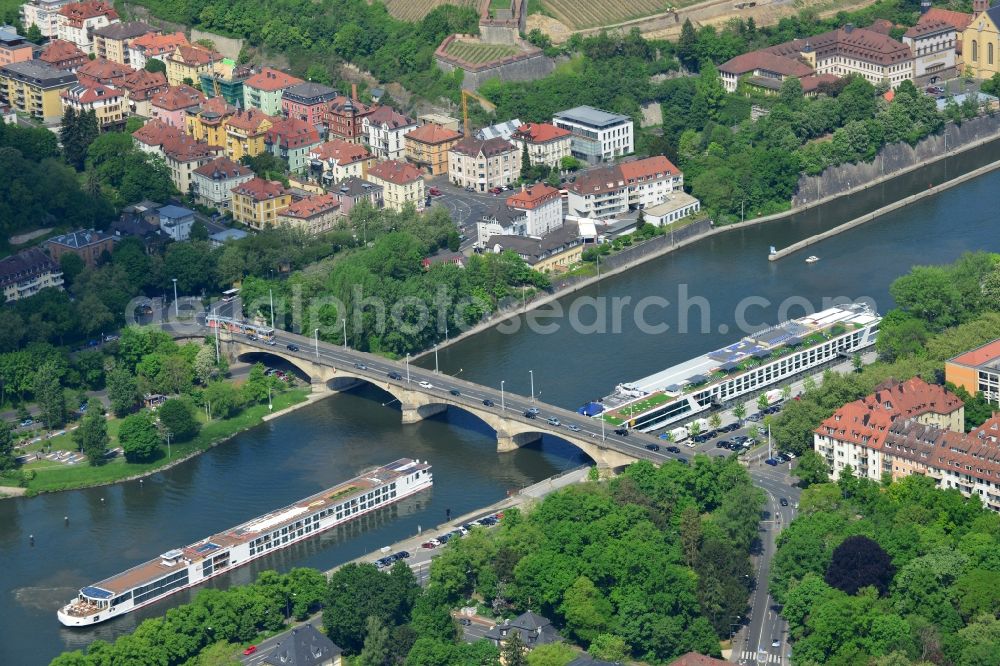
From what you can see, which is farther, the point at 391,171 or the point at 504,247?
the point at 391,171

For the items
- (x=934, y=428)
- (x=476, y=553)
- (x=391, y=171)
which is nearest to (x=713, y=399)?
(x=934, y=428)

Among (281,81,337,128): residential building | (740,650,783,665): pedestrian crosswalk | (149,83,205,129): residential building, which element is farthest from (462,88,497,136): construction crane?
(740,650,783,665): pedestrian crosswalk

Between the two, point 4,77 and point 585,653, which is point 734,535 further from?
point 4,77

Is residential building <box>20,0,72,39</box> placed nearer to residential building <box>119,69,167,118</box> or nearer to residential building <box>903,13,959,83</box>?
residential building <box>119,69,167,118</box>

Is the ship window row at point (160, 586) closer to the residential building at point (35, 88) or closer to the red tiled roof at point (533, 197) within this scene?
the red tiled roof at point (533, 197)

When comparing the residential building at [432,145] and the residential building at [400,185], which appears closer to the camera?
the residential building at [400,185]

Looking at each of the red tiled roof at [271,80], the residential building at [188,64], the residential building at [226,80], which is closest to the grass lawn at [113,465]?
the red tiled roof at [271,80]
